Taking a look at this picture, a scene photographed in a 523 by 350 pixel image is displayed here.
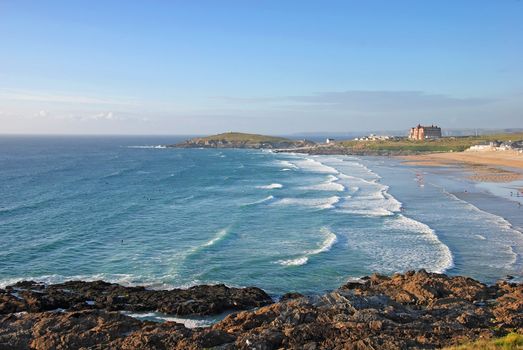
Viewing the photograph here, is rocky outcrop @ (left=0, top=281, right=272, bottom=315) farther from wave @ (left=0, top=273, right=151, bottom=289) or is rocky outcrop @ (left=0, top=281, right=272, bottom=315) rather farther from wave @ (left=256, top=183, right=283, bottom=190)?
wave @ (left=256, top=183, right=283, bottom=190)

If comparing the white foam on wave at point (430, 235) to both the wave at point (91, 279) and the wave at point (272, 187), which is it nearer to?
the wave at point (91, 279)

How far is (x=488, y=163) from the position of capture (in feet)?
316

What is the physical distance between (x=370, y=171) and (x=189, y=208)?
45427mm

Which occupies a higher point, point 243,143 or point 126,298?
point 243,143

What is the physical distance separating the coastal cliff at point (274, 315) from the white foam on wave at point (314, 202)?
74.6ft

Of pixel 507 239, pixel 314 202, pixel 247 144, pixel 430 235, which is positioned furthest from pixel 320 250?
pixel 247 144

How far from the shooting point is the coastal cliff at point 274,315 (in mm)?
16047

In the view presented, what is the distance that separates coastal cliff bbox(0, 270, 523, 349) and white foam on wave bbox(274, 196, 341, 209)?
2273 cm

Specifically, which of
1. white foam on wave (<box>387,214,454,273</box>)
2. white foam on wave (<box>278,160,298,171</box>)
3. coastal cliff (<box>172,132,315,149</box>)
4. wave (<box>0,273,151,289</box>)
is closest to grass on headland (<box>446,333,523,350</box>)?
white foam on wave (<box>387,214,454,273</box>)

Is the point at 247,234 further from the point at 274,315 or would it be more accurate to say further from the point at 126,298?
the point at 274,315

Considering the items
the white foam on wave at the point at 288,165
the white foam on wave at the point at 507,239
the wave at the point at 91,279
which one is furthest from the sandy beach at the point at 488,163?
the wave at the point at 91,279

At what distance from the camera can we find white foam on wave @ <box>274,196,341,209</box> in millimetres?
Result: 47875

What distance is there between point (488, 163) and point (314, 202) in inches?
2322

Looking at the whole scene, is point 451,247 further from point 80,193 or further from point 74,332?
point 80,193
